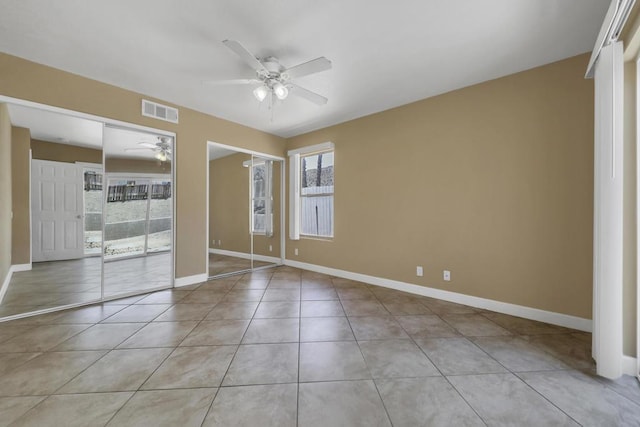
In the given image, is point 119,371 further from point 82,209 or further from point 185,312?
point 82,209

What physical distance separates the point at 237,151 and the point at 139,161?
1.62 m

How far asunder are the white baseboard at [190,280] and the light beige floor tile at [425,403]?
10.9 feet

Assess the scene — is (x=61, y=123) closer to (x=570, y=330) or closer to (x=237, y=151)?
(x=237, y=151)

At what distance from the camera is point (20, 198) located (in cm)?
389

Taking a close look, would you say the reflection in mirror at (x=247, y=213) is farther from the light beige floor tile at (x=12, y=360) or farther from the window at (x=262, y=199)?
the light beige floor tile at (x=12, y=360)

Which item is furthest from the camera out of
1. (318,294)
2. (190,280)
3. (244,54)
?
(190,280)

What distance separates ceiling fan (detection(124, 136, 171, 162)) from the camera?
11.8 ft

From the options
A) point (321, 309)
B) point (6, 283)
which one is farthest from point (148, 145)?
point (321, 309)

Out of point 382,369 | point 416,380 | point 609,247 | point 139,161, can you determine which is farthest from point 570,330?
point 139,161

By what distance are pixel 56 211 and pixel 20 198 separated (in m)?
0.62

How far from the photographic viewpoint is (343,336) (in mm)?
2338

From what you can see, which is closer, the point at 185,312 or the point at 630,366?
the point at 630,366

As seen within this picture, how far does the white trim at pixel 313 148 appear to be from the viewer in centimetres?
461

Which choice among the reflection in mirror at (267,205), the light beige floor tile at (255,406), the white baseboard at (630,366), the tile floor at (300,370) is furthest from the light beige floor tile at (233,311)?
the white baseboard at (630,366)
